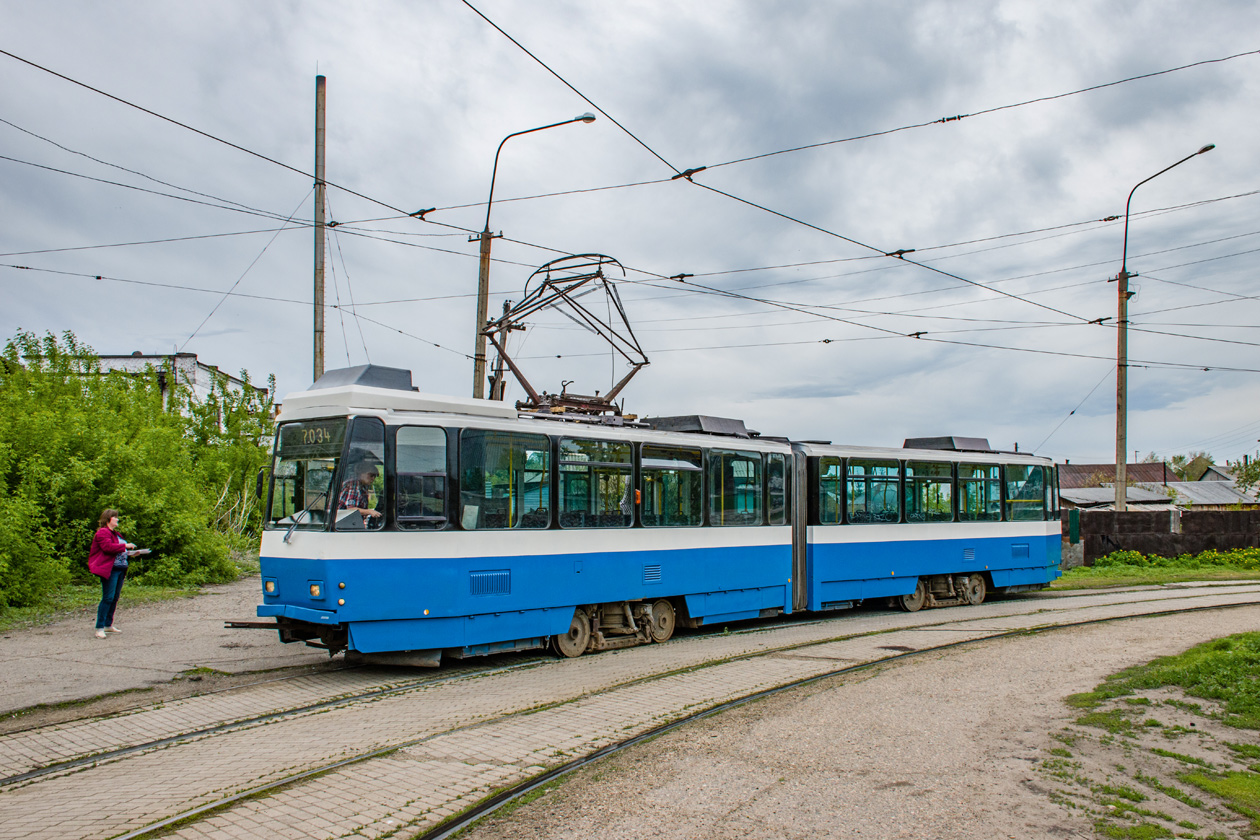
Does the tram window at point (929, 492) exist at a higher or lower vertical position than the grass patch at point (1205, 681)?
higher

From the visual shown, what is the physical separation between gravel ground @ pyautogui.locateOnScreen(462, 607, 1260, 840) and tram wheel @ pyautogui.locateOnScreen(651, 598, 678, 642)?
3697 mm

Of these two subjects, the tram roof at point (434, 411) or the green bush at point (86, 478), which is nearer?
the tram roof at point (434, 411)

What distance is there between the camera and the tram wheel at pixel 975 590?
18.1 m

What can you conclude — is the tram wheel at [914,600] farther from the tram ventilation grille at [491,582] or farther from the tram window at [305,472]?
the tram window at [305,472]

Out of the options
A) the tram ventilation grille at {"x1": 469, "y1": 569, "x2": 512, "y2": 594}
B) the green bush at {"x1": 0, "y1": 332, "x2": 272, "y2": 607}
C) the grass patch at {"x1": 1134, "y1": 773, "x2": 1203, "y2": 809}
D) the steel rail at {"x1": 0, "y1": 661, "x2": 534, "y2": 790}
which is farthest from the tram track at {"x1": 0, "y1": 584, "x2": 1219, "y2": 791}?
the green bush at {"x1": 0, "y1": 332, "x2": 272, "y2": 607}

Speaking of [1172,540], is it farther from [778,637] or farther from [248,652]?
[248,652]

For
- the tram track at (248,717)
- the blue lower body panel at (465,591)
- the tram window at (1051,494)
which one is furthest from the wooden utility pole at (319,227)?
the tram window at (1051,494)

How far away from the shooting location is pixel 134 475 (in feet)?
55.6

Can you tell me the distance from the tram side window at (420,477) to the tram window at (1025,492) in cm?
1301

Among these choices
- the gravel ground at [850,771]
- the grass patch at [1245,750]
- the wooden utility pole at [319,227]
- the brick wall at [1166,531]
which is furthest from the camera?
the brick wall at [1166,531]

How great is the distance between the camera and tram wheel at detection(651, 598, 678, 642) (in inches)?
501

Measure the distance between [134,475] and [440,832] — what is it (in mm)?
14446

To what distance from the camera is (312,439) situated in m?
9.95

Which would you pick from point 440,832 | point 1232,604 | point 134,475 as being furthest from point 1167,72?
point 134,475
